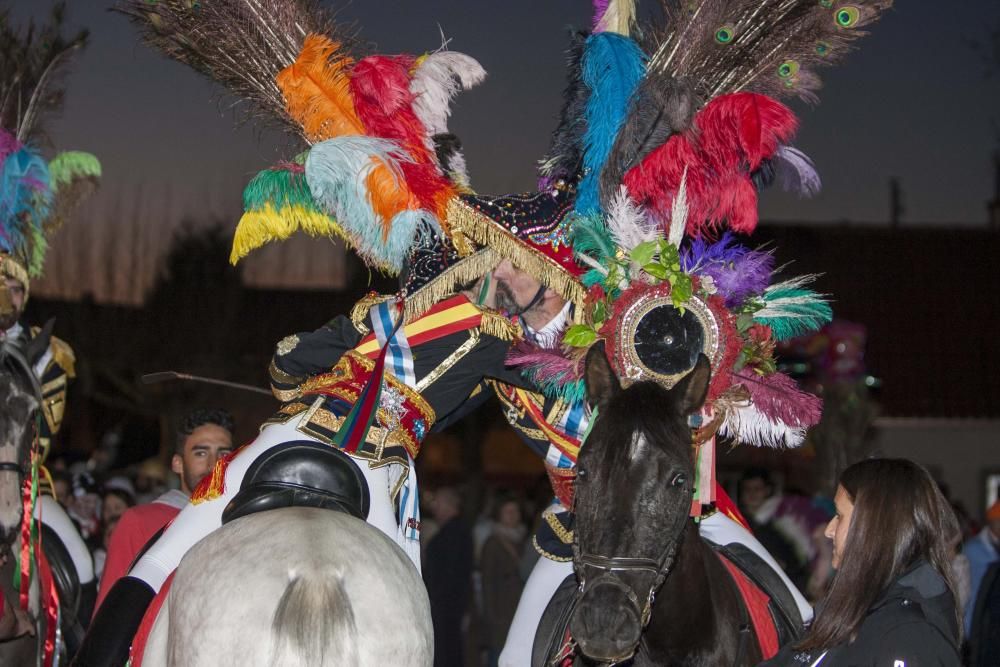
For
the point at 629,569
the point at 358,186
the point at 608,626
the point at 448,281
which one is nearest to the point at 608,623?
the point at 608,626

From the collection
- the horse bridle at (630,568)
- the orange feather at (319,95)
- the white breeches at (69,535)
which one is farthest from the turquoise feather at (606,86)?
the white breeches at (69,535)

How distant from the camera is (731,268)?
501 cm

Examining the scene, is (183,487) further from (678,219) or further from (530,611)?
(678,219)

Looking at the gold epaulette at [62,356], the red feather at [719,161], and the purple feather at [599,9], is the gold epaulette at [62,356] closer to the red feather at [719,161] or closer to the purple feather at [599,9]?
the purple feather at [599,9]

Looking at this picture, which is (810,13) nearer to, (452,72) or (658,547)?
(452,72)

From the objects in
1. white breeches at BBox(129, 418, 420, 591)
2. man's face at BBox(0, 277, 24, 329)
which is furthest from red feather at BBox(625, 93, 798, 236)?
man's face at BBox(0, 277, 24, 329)

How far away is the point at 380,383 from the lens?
192 inches

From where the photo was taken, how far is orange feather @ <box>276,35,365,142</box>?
5090 mm

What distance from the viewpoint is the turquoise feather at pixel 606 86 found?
5.04m

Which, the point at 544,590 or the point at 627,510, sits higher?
the point at 627,510

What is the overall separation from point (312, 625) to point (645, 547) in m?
1.15

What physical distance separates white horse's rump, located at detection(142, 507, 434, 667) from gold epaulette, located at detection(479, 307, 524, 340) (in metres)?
1.47

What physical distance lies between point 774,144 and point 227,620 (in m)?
2.85

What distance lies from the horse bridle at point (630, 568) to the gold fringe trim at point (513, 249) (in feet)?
4.71
